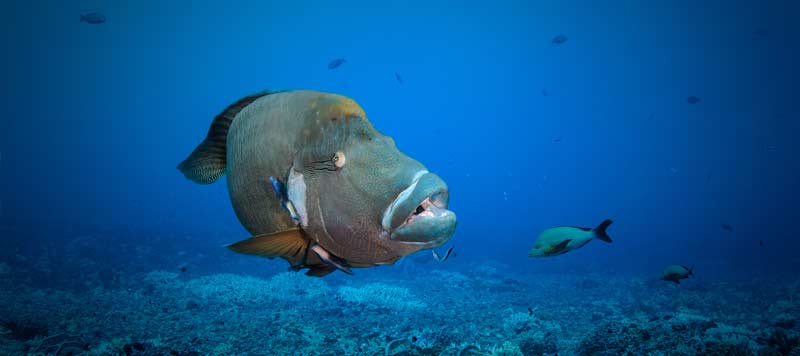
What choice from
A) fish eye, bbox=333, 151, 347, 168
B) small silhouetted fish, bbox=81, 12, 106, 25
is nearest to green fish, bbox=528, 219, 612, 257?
fish eye, bbox=333, 151, 347, 168

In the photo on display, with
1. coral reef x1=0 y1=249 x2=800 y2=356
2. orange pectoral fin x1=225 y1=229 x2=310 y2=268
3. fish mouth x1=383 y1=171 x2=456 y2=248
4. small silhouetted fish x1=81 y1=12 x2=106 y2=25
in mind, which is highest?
small silhouetted fish x1=81 y1=12 x2=106 y2=25

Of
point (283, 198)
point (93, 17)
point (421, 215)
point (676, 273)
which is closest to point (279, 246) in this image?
point (283, 198)

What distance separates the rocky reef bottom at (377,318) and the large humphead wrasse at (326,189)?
4.86 meters

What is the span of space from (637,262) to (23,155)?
133654mm

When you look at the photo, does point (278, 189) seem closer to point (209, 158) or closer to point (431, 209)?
point (431, 209)

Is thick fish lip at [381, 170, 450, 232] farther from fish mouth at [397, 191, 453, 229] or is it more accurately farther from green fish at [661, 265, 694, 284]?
green fish at [661, 265, 694, 284]

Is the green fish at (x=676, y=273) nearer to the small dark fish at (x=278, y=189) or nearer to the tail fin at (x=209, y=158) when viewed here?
the small dark fish at (x=278, y=189)

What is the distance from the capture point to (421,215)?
1.10 metres

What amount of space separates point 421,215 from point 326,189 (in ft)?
1.21

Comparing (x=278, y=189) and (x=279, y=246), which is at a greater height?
(x=278, y=189)

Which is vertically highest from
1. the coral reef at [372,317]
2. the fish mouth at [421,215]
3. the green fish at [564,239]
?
the fish mouth at [421,215]

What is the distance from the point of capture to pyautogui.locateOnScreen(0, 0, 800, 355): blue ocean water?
7109mm

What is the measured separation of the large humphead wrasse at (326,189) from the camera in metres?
1.10

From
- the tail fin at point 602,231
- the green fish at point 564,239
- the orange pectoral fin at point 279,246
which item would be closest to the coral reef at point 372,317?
the tail fin at point 602,231
